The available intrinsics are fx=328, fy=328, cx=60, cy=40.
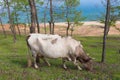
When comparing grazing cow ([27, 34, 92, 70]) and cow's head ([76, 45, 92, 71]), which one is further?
cow's head ([76, 45, 92, 71])

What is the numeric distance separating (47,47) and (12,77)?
6.11m

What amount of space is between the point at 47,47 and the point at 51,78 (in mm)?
5488

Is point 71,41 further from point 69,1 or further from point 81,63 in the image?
point 69,1

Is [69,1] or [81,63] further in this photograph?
[69,1]

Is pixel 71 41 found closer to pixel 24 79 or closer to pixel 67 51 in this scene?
pixel 67 51

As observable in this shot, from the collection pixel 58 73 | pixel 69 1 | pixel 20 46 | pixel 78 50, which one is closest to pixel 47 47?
pixel 78 50

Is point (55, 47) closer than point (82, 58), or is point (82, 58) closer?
point (55, 47)

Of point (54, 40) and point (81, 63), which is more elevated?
point (54, 40)

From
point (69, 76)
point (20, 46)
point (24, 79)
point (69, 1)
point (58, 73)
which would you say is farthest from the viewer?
point (69, 1)

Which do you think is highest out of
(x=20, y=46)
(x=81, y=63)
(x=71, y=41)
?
(x=71, y=41)

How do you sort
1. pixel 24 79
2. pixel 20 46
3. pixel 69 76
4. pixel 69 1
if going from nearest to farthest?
pixel 24 79, pixel 69 76, pixel 20 46, pixel 69 1

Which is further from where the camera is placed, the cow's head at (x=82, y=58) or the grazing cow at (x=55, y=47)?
the cow's head at (x=82, y=58)

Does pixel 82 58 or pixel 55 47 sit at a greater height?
pixel 55 47

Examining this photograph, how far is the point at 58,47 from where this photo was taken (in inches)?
896
